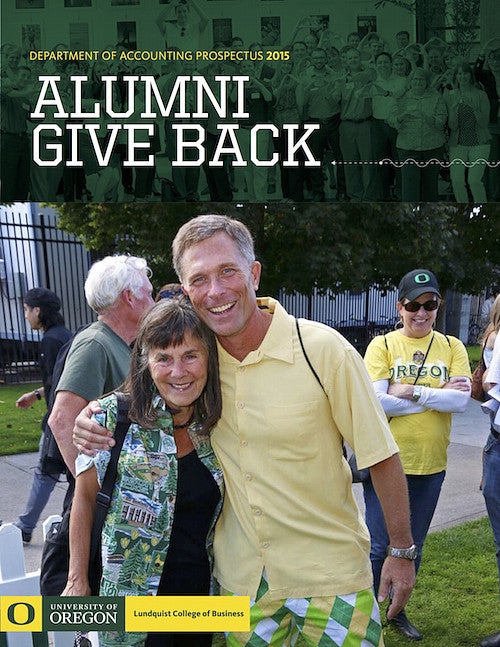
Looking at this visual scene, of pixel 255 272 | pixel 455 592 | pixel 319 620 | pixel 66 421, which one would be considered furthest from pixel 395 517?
pixel 455 592

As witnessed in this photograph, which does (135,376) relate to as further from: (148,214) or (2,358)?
(2,358)

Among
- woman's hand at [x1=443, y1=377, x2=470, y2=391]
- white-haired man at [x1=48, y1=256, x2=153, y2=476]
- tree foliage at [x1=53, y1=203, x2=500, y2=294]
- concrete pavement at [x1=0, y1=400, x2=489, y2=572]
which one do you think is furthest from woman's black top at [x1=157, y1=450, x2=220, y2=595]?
tree foliage at [x1=53, y1=203, x2=500, y2=294]

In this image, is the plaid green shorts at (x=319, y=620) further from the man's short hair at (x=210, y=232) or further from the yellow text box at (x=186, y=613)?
the man's short hair at (x=210, y=232)

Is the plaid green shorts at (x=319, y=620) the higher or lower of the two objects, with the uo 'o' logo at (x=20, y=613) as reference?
higher

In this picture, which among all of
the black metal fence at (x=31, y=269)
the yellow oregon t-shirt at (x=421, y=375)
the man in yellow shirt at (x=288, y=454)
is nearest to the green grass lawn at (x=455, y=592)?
the yellow oregon t-shirt at (x=421, y=375)

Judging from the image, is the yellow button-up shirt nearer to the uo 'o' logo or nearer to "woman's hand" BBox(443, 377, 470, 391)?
the uo 'o' logo

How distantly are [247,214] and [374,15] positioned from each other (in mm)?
1692

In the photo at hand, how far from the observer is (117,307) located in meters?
2.32

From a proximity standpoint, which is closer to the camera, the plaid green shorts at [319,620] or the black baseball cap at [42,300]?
the plaid green shorts at [319,620]

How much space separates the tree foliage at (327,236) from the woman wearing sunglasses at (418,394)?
1.43 meters

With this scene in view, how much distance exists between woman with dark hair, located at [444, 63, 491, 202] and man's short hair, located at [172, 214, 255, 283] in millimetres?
1303

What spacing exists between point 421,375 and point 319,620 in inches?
54.3

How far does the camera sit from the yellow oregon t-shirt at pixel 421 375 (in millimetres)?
2668

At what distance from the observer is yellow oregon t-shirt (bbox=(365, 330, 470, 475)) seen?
2.67 m
